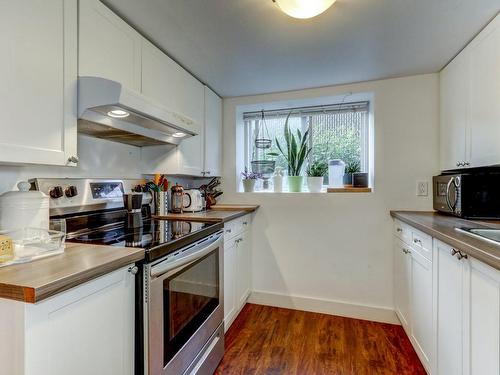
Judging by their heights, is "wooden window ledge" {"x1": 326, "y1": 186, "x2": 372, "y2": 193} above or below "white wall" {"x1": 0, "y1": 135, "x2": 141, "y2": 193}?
below

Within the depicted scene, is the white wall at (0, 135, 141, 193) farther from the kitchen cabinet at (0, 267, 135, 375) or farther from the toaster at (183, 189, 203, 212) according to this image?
the kitchen cabinet at (0, 267, 135, 375)

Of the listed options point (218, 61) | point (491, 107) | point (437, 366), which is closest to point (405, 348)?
point (437, 366)

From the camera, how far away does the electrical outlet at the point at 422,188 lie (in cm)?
215

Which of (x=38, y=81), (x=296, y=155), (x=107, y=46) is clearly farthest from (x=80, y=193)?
(x=296, y=155)

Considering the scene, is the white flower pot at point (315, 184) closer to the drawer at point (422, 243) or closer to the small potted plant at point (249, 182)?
the small potted plant at point (249, 182)

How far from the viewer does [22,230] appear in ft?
3.50

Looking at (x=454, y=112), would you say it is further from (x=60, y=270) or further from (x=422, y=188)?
(x=60, y=270)

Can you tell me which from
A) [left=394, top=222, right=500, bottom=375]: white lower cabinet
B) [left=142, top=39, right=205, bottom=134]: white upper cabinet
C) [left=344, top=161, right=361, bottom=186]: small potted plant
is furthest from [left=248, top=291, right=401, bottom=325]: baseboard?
[left=142, top=39, right=205, bottom=134]: white upper cabinet

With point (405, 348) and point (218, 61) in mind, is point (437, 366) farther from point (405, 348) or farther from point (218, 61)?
point (218, 61)

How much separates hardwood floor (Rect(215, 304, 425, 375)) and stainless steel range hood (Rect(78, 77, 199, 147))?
153 centimetres

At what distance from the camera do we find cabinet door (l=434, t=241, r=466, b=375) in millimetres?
1127

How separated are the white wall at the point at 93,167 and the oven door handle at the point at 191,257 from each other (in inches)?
30.6

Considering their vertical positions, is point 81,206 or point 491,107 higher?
point 491,107

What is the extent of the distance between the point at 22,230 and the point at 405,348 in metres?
2.35
